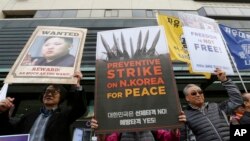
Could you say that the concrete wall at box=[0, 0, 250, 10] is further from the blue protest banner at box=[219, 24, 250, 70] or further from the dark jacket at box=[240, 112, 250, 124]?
the dark jacket at box=[240, 112, 250, 124]

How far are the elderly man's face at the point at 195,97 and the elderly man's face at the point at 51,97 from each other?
1.39 metres

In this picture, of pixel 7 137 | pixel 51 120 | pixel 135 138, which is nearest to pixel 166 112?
pixel 135 138

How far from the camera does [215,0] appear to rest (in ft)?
84.7

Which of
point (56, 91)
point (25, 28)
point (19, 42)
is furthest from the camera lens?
point (25, 28)

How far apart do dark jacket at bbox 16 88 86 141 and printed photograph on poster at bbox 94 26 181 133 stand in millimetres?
199

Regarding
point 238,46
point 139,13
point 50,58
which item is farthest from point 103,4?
point 50,58

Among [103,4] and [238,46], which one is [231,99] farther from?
[103,4]

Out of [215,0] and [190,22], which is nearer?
[190,22]

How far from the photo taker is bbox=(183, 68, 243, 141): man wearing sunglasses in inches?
156

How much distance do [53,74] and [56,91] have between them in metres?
0.24

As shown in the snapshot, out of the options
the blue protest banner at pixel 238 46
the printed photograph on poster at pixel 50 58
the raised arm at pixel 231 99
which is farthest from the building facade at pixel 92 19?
the raised arm at pixel 231 99

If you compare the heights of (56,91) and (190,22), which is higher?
(190,22)

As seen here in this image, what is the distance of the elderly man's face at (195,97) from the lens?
13.8 feet

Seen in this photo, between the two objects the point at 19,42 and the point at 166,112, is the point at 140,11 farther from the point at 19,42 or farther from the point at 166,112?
the point at 166,112
